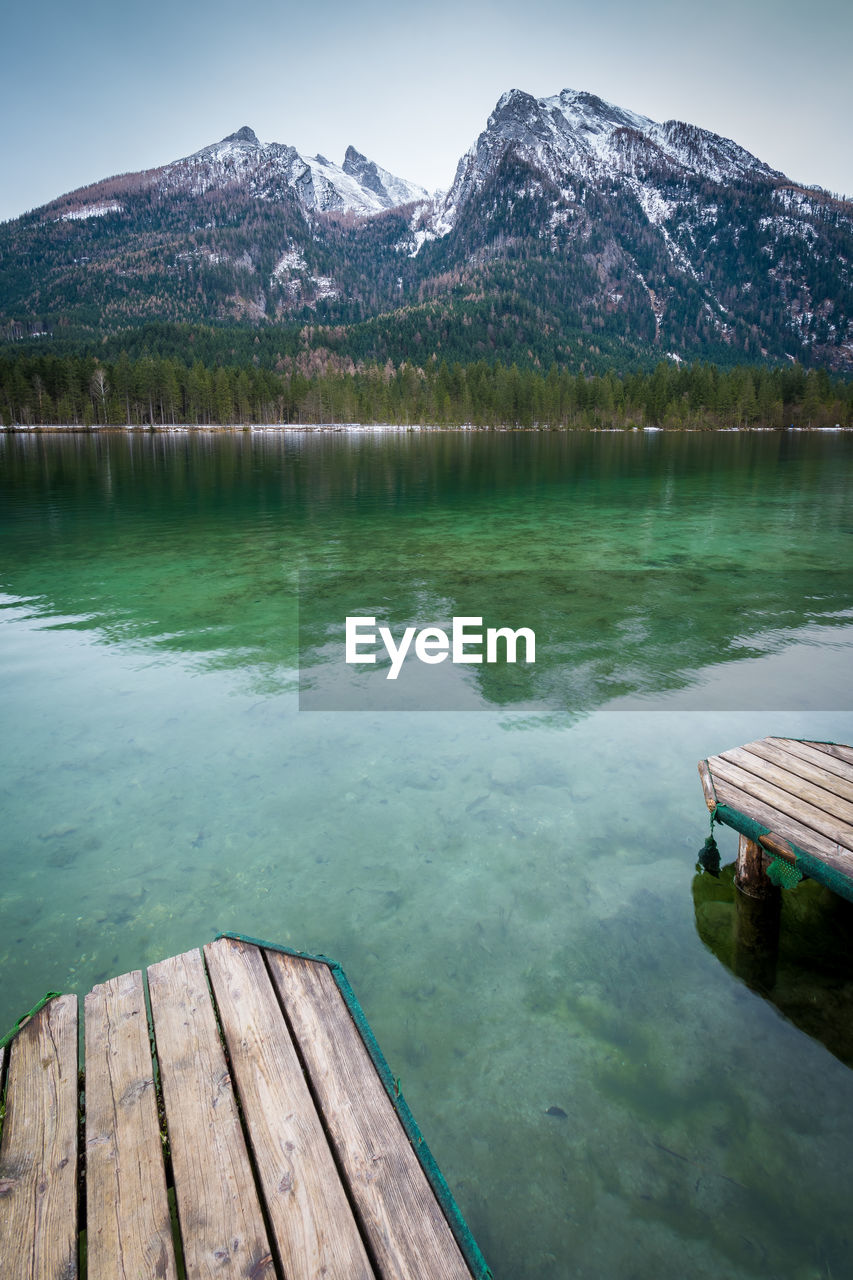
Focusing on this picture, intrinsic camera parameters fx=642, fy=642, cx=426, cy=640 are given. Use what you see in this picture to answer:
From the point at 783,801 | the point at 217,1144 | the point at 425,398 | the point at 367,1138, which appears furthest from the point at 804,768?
the point at 425,398

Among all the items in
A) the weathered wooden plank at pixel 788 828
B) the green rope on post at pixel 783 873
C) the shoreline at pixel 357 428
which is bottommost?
the green rope on post at pixel 783 873

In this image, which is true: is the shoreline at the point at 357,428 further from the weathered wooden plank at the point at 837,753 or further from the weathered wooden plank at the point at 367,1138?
the weathered wooden plank at the point at 367,1138

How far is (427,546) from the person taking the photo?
19.0 m

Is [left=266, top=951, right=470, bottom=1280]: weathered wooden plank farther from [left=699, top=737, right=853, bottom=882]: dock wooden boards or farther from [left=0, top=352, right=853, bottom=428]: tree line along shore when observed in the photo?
[left=0, top=352, right=853, bottom=428]: tree line along shore

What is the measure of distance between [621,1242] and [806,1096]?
1.32 meters

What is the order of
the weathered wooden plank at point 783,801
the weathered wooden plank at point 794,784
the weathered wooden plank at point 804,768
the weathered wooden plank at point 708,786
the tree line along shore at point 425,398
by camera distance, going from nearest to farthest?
1. the weathered wooden plank at point 783,801
2. the weathered wooden plank at point 794,784
3. the weathered wooden plank at point 708,786
4. the weathered wooden plank at point 804,768
5. the tree line along shore at point 425,398

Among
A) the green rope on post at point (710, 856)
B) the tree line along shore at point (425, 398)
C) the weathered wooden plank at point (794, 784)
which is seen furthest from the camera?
the tree line along shore at point (425, 398)

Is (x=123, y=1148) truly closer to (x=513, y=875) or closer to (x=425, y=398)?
(x=513, y=875)

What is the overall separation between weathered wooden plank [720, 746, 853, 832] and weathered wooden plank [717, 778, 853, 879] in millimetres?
314

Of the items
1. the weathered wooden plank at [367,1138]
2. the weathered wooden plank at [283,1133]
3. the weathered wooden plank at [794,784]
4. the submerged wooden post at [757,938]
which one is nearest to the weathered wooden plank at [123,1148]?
the weathered wooden plank at [283,1133]

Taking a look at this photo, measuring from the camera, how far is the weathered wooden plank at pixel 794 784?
4625mm

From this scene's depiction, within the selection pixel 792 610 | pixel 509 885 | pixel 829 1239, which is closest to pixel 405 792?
pixel 509 885

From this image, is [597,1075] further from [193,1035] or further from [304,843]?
[304,843]

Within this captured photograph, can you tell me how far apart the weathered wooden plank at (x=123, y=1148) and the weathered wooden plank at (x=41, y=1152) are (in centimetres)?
7
